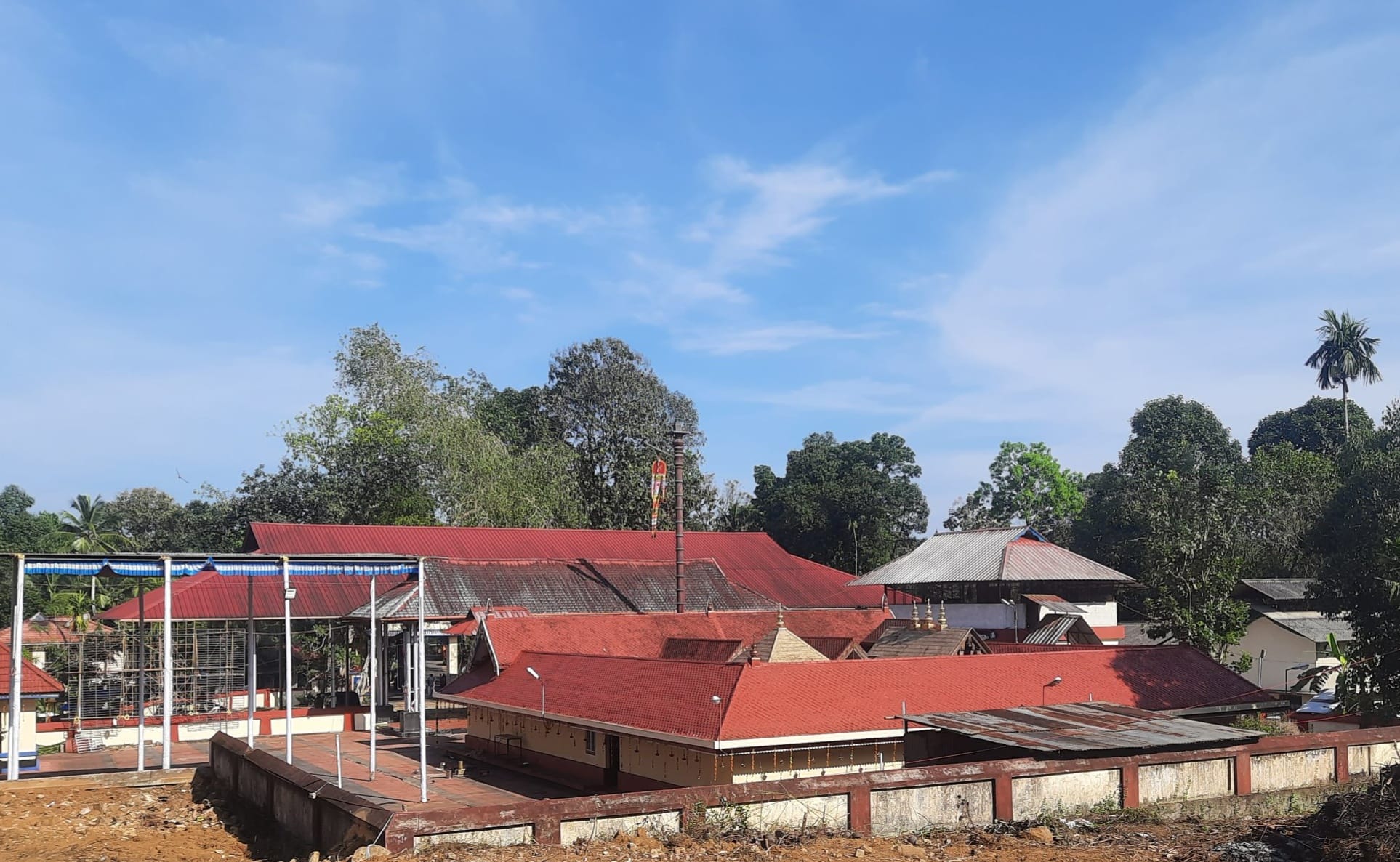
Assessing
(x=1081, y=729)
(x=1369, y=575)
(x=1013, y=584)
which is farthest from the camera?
(x=1013, y=584)

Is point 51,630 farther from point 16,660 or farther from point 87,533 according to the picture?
point 16,660

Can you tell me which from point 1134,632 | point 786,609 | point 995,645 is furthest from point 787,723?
point 1134,632

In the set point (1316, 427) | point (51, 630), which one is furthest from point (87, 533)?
point (1316, 427)

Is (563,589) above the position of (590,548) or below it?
below

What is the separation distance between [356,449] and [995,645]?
3847cm

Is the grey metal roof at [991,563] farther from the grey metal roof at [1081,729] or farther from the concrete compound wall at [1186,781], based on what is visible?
the concrete compound wall at [1186,781]

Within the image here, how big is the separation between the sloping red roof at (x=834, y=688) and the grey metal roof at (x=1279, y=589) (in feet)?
83.3

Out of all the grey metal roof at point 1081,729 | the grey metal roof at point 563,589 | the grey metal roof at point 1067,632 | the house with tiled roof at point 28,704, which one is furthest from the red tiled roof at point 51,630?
the grey metal roof at point 1067,632

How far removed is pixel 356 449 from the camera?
62.0 meters

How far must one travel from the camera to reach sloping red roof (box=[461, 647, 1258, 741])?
76.9 ft

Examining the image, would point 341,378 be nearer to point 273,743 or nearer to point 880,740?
point 273,743

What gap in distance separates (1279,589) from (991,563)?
13.1 metres

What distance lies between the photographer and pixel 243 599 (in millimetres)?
43875

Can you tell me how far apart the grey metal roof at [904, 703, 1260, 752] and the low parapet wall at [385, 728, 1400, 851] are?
0.56 metres
